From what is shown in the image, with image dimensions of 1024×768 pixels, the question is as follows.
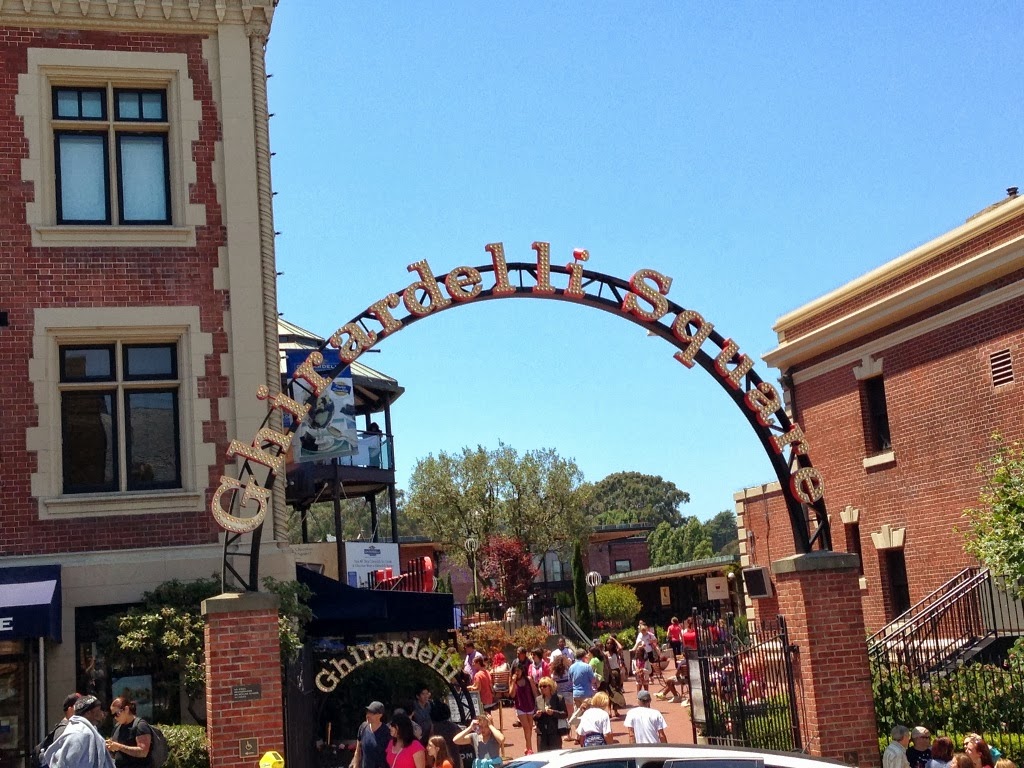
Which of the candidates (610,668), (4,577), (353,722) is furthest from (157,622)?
(610,668)

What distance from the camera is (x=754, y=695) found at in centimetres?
1602

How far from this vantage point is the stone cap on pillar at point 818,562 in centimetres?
1463

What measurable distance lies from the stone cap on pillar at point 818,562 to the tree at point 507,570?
39.9 meters

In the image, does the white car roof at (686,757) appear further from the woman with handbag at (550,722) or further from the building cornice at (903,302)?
the building cornice at (903,302)

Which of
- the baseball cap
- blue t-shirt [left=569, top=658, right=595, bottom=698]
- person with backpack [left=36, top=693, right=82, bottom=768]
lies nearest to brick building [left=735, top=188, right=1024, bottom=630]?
blue t-shirt [left=569, top=658, right=595, bottom=698]

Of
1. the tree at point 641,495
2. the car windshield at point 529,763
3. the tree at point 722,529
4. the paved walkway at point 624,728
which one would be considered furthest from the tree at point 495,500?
the tree at point 722,529

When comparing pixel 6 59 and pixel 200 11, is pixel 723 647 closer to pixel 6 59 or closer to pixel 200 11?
pixel 200 11

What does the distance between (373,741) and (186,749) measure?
2.60 meters

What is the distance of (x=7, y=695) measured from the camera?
1515 centimetres

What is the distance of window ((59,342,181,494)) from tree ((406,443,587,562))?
134 ft

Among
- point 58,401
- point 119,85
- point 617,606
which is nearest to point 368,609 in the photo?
point 58,401

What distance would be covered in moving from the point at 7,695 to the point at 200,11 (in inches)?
378

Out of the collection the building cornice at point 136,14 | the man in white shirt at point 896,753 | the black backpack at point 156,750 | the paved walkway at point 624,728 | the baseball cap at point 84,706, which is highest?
the building cornice at point 136,14

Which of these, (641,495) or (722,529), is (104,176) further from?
(722,529)
